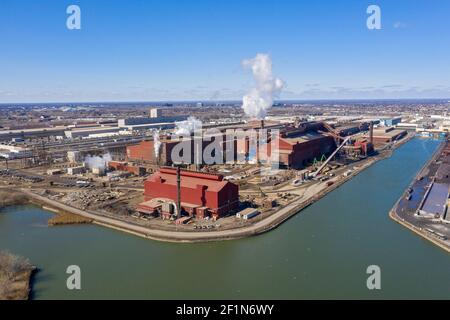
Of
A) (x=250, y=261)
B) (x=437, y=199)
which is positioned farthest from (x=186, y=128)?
(x=250, y=261)

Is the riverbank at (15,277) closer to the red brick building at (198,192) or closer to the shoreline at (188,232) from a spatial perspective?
the shoreline at (188,232)


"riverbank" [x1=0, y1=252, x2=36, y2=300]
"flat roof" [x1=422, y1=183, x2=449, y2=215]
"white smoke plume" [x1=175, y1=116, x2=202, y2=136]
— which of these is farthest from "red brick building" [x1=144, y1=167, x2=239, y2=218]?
"white smoke plume" [x1=175, y1=116, x2=202, y2=136]

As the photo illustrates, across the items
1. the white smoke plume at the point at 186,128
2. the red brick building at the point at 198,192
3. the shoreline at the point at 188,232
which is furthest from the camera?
the white smoke plume at the point at 186,128

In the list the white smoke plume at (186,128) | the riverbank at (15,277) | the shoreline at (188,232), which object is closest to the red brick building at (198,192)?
the shoreline at (188,232)

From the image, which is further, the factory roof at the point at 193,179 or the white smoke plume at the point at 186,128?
the white smoke plume at the point at 186,128

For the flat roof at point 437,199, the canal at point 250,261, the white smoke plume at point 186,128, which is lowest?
the canal at point 250,261

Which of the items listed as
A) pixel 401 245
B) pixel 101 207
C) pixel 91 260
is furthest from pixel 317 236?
pixel 101 207
